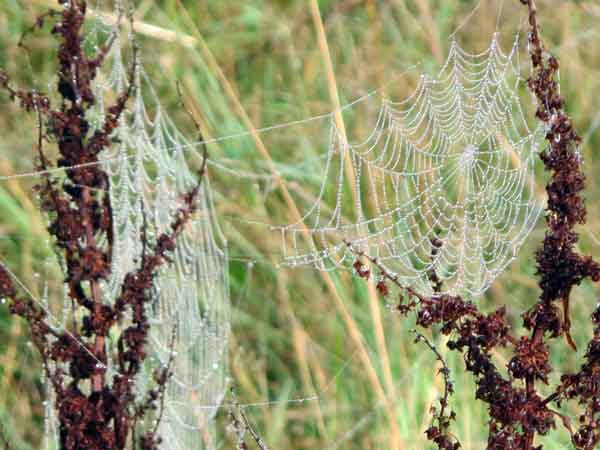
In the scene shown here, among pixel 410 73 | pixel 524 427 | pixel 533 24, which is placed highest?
pixel 410 73

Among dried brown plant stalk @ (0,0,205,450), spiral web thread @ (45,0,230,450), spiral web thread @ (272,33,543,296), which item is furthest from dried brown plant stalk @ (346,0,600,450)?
spiral web thread @ (272,33,543,296)

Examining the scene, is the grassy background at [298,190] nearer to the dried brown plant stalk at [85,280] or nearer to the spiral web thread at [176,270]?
the spiral web thread at [176,270]

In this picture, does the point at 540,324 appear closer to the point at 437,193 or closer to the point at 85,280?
the point at 85,280

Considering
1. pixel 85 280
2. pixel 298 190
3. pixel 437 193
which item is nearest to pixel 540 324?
pixel 85 280

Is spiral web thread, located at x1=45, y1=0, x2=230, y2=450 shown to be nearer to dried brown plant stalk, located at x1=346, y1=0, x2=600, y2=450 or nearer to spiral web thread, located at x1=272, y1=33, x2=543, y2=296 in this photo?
spiral web thread, located at x1=272, y1=33, x2=543, y2=296

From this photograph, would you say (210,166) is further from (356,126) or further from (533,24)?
(533,24)

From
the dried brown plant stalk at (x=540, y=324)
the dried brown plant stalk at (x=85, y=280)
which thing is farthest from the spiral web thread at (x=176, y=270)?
the dried brown plant stalk at (x=540, y=324)

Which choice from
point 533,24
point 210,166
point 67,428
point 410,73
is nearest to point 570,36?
point 410,73
